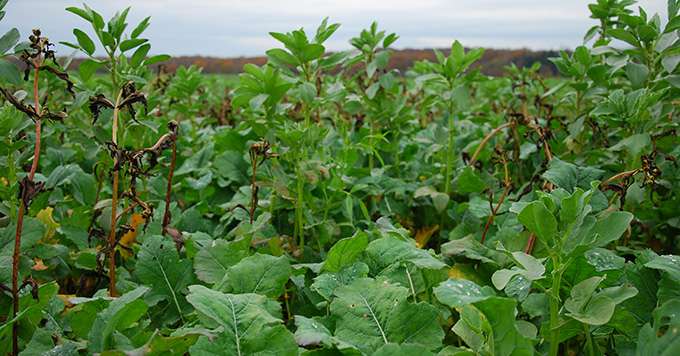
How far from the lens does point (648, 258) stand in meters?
1.65

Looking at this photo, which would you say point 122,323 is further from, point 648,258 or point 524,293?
point 648,258

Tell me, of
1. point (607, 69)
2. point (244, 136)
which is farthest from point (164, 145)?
point (607, 69)

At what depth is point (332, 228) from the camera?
2328 mm

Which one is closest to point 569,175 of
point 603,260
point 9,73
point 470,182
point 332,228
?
point 603,260

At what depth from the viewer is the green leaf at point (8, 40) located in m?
1.68

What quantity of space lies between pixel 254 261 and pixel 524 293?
68cm

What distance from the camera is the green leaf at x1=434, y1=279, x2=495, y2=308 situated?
136 centimetres

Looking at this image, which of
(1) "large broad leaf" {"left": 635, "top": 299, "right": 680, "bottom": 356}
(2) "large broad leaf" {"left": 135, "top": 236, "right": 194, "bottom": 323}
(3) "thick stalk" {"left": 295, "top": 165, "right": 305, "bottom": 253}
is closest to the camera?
(1) "large broad leaf" {"left": 635, "top": 299, "right": 680, "bottom": 356}

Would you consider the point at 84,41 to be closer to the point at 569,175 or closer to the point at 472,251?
the point at 472,251

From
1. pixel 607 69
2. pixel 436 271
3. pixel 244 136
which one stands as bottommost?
pixel 436 271

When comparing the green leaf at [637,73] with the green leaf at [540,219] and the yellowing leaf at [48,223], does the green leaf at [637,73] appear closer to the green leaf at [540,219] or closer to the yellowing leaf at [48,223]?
the green leaf at [540,219]

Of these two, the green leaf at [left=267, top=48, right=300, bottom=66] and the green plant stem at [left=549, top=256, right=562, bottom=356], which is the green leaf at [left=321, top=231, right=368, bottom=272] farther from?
the green leaf at [left=267, top=48, right=300, bottom=66]

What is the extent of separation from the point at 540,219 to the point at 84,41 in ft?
5.12

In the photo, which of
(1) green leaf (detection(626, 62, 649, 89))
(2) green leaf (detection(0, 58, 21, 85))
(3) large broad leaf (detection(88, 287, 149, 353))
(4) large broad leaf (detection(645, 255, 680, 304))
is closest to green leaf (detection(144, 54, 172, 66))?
(2) green leaf (detection(0, 58, 21, 85))
